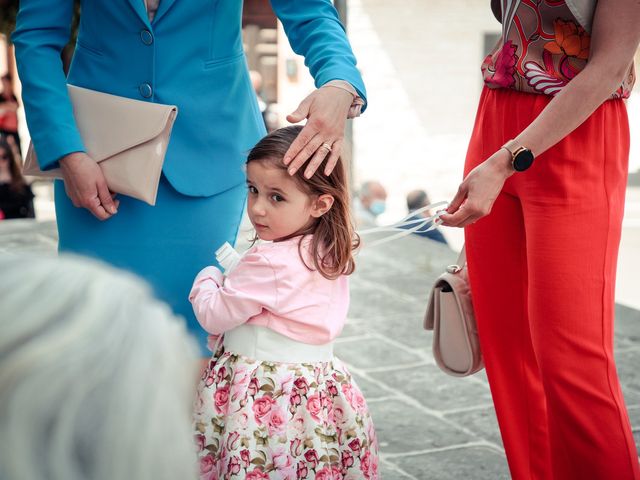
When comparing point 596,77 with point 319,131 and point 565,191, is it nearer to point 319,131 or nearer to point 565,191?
point 565,191

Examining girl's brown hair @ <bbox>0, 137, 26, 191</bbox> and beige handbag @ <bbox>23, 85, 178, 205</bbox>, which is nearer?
beige handbag @ <bbox>23, 85, 178, 205</bbox>

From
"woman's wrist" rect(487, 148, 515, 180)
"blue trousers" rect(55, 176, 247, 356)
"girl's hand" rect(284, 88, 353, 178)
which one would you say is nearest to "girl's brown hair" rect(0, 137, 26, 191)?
"blue trousers" rect(55, 176, 247, 356)

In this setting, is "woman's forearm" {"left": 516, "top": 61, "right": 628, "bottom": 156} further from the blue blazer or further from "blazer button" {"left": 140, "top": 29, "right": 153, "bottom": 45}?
"blazer button" {"left": 140, "top": 29, "right": 153, "bottom": 45}

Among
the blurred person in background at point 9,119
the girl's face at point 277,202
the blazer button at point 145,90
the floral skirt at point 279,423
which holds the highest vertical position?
the blazer button at point 145,90

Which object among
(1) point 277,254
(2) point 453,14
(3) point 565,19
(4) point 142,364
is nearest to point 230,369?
(1) point 277,254

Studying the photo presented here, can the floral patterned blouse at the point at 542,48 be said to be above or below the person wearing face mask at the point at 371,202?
above

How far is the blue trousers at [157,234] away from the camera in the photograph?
2514 mm

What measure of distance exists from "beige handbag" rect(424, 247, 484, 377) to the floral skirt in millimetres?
360

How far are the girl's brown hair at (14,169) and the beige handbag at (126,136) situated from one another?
6.71 metres

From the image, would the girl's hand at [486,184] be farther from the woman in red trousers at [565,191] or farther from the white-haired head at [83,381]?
the white-haired head at [83,381]

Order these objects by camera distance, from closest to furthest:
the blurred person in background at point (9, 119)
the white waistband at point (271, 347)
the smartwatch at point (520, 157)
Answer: the smartwatch at point (520, 157)
the white waistband at point (271, 347)
the blurred person in background at point (9, 119)

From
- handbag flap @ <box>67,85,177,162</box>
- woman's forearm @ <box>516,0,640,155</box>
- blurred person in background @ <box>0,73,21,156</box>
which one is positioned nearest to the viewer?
woman's forearm @ <box>516,0,640,155</box>

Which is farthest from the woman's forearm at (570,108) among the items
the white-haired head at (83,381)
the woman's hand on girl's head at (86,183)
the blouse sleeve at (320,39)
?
the white-haired head at (83,381)

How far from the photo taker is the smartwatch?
7.41 feet
